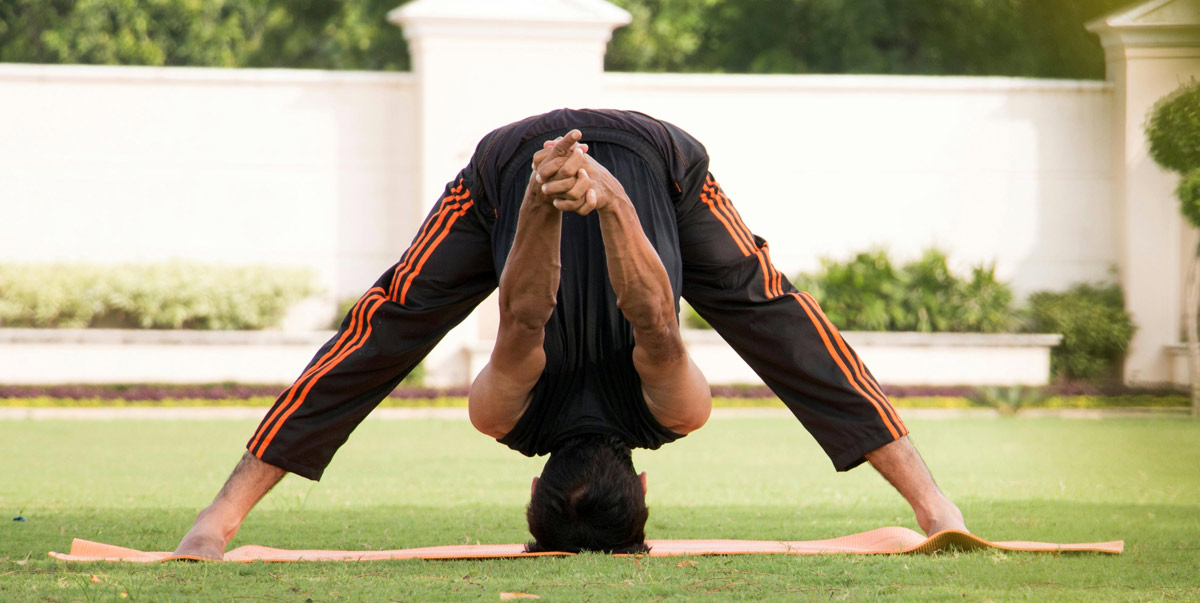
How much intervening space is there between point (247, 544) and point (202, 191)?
364 inches

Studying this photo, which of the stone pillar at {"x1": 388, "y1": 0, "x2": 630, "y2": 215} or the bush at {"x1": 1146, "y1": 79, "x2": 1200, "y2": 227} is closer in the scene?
the bush at {"x1": 1146, "y1": 79, "x2": 1200, "y2": 227}

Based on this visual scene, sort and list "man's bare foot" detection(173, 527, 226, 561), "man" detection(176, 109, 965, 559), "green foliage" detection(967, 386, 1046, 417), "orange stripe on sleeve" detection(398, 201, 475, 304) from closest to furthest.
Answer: "man" detection(176, 109, 965, 559) → "man's bare foot" detection(173, 527, 226, 561) → "orange stripe on sleeve" detection(398, 201, 475, 304) → "green foliage" detection(967, 386, 1046, 417)

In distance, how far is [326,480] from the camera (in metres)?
5.89

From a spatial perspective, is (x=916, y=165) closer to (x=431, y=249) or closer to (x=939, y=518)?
(x=939, y=518)

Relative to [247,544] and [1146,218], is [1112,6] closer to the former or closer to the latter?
[247,544]

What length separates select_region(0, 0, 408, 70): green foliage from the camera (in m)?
17.3

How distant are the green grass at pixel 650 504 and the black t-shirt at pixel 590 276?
0.44 meters

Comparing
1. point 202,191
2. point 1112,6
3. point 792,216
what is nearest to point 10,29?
point 202,191

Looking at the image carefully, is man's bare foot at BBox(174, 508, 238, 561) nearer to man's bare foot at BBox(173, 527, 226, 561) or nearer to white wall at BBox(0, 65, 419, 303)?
man's bare foot at BBox(173, 527, 226, 561)

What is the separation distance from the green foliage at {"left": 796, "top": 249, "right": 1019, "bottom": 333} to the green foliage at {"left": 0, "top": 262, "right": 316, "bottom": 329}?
18.4 ft

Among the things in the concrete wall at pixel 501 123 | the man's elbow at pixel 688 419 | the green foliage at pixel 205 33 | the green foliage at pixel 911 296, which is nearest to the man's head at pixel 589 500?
the man's elbow at pixel 688 419

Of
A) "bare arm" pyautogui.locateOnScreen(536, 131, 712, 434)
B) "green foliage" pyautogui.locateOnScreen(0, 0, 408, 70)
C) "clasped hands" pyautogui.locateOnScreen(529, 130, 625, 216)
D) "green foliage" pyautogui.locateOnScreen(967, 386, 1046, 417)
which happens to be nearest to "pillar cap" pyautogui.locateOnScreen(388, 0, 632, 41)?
"green foliage" pyautogui.locateOnScreen(967, 386, 1046, 417)

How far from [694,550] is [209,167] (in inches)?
400

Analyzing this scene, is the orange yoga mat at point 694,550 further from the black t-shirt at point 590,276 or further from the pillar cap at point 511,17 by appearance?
the pillar cap at point 511,17
